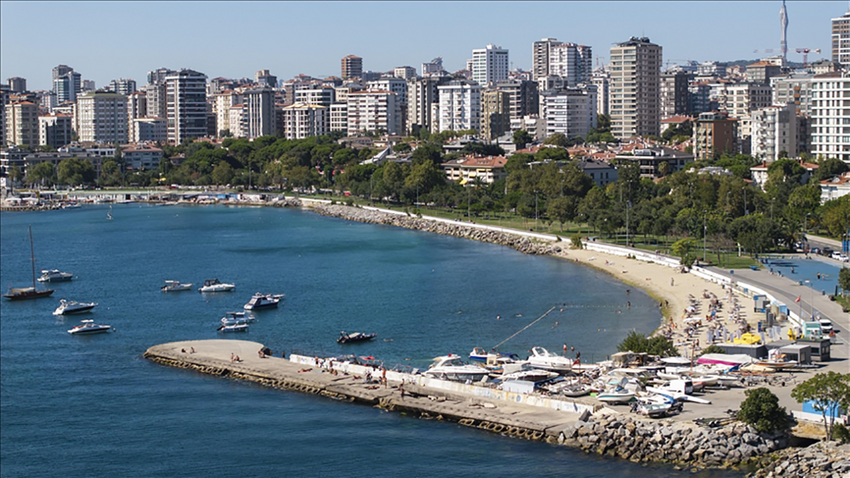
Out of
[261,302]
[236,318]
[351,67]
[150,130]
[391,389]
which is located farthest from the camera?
[351,67]

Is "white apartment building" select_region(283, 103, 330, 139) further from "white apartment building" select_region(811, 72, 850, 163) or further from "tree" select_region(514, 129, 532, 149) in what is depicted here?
"white apartment building" select_region(811, 72, 850, 163)

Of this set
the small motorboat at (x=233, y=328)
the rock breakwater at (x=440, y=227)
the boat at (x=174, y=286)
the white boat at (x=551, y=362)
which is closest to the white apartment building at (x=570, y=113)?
the rock breakwater at (x=440, y=227)

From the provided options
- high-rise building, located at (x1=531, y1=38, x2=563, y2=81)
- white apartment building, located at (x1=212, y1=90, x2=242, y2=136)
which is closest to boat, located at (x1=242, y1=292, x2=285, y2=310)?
white apartment building, located at (x1=212, y1=90, x2=242, y2=136)

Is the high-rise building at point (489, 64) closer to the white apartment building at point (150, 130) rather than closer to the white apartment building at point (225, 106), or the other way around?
the white apartment building at point (225, 106)

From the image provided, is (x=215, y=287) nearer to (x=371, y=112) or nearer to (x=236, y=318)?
(x=236, y=318)

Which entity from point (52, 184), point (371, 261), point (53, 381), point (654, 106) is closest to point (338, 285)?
point (371, 261)

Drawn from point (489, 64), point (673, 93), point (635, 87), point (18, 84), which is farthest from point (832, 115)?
point (18, 84)
